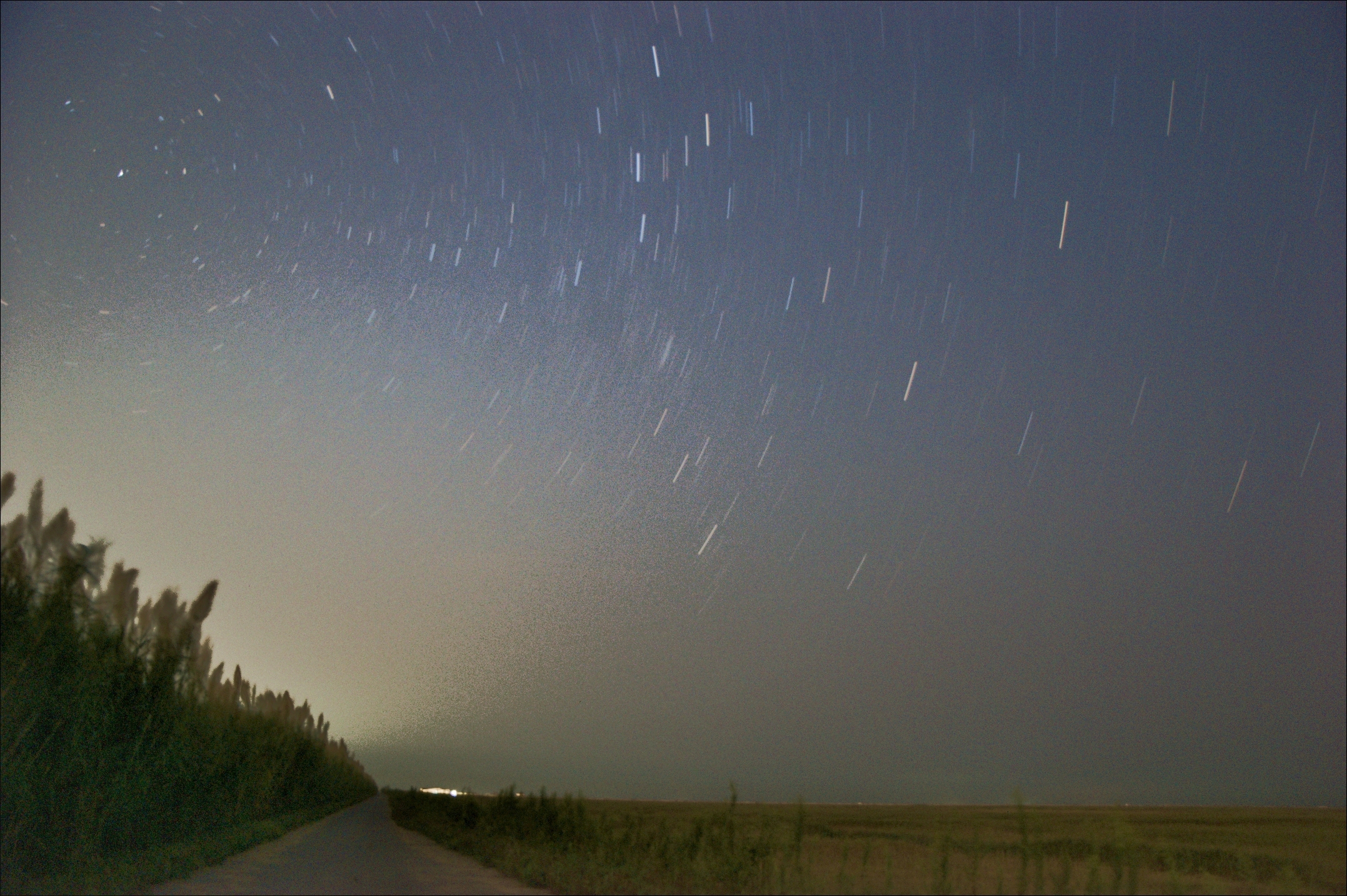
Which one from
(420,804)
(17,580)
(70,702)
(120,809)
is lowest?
(420,804)

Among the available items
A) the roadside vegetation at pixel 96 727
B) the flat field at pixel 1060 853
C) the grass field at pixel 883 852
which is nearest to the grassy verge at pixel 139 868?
the roadside vegetation at pixel 96 727

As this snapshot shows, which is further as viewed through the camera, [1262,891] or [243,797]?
[243,797]

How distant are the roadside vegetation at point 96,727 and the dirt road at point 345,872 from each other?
1.60 ft

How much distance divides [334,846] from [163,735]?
5243 mm

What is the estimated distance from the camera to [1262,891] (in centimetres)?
1438

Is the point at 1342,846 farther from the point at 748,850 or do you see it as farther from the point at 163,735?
the point at 163,735

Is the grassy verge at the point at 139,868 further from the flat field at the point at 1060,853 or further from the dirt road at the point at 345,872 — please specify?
the flat field at the point at 1060,853

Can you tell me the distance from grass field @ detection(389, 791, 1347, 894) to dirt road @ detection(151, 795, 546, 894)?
2.43 feet

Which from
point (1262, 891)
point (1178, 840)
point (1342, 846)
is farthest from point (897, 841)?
point (1262, 891)

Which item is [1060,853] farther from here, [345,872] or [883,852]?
[345,872]

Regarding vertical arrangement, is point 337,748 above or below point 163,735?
below

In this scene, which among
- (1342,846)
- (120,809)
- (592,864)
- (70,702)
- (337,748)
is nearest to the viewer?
(70,702)

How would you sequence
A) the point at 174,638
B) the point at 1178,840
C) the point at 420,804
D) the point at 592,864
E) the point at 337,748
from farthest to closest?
the point at 337,748 → the point at 420,804 → the point at 1178,840 → the point at 174,638 → the point at 592,864

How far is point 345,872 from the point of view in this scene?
40.3 feet
